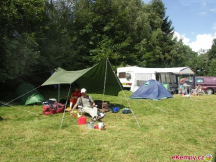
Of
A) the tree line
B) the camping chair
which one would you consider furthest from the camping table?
the tree line

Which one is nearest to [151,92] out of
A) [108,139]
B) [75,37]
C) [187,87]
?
[187,87]

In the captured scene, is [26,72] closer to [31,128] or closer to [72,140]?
[31,128]

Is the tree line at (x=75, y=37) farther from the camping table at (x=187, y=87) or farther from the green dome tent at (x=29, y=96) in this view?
the camping table at (x=187, y=87)

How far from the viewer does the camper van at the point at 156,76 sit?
14.0m

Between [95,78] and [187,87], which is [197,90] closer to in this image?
[187,87]

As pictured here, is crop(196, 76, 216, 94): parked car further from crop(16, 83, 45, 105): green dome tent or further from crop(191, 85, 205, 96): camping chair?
crop(16, 83, 45, 105): green dome tent

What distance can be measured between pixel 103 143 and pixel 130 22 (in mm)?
18654

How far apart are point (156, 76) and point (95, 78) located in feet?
23.9

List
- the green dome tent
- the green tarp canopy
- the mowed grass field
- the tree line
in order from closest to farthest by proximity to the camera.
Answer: the mowed grass field < the green tarp canopy < the green dome tent < the tree line

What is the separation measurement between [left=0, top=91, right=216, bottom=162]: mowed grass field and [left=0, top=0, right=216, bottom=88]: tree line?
446cm

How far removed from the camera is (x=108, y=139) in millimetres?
4398

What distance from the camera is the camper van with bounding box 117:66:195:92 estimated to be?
1400 centimetres

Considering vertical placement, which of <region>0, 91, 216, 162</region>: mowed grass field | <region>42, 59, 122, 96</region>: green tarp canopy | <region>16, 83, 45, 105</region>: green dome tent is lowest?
<region>0, 91, 216, 162</region>: mowed grass field

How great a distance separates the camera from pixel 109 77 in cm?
781
